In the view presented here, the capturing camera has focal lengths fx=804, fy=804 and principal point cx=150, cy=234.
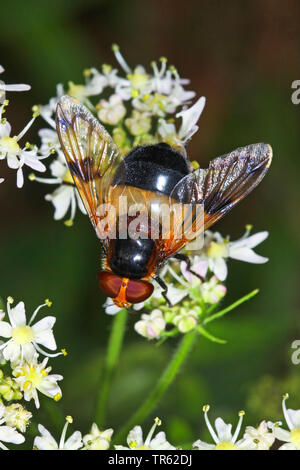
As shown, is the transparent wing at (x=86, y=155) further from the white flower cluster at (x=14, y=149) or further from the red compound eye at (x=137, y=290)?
A: the red compound eye at (x=137, y=290)

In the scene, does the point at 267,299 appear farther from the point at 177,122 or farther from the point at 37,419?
the point at 37,419

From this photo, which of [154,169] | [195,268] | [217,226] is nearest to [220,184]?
[154,169]

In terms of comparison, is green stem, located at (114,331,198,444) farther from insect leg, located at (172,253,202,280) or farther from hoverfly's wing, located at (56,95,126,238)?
Answer: hoverfly's wing, located at (56,95,126,238)

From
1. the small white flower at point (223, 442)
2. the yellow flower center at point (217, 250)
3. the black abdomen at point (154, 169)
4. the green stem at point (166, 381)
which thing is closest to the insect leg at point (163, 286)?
the green stem at point (166, 381)

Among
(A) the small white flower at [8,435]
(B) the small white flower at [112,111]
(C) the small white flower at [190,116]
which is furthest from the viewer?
(B) the small white flower at [112,111]

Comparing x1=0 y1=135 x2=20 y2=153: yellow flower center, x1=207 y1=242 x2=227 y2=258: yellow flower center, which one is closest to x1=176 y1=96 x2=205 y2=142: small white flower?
x1=207 y1=242 x2=227 y2=258: yellow flower center
